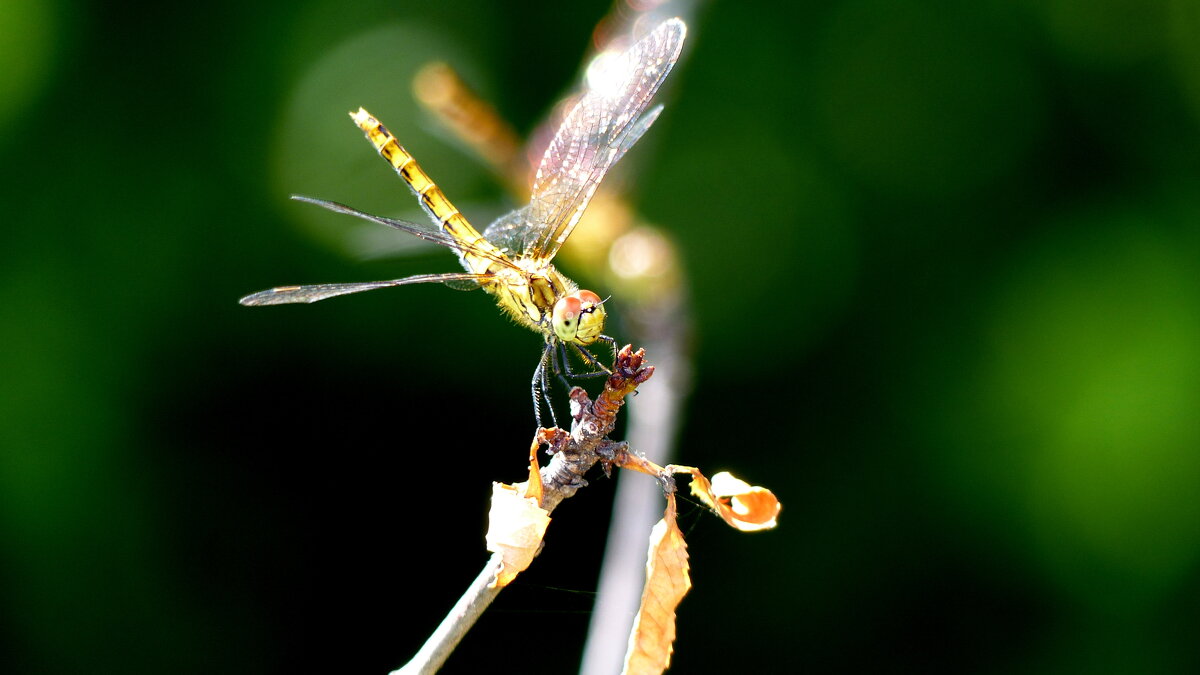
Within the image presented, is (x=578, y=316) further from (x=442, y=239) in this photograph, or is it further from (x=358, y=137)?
(x=358, y=137)

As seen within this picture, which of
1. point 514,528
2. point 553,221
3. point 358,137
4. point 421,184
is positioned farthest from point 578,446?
point 358,137

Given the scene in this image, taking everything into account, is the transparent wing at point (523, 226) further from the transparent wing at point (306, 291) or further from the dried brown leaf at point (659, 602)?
the dried brown leaf at point (659, 602)

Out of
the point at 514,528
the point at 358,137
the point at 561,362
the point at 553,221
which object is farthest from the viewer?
the point at 358,137

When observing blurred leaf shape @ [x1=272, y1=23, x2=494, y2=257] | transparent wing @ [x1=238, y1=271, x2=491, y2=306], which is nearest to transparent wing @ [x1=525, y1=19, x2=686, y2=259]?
transparent wing @ [x1=238, y1=271, x2=491, y2=306]

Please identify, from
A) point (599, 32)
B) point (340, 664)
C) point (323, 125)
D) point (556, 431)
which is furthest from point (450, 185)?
point (556, 431)

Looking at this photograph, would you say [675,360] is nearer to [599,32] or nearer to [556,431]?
[556,431]

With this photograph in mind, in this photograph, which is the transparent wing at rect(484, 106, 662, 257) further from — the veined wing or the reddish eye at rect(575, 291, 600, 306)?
the reddish eye at rect(575, 291, 600, 306)

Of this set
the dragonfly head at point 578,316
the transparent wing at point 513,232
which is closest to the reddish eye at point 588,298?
the dragonfly head at point 578,316
